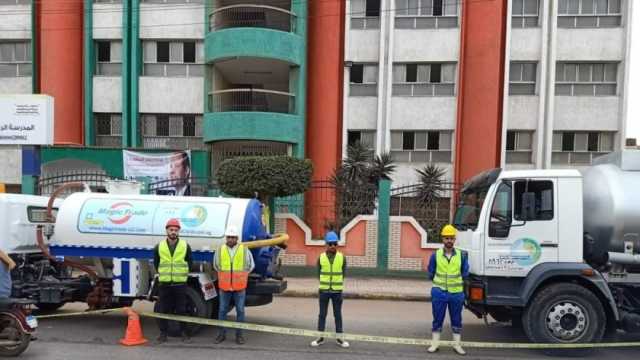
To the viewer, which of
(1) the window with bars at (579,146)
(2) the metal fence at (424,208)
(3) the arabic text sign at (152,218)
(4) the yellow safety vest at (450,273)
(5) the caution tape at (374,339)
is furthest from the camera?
(1) the window with bars at (579,146)

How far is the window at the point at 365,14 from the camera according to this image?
63.9 feet

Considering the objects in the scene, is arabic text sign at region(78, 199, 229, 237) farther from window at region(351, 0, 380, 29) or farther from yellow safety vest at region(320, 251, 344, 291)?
window at region(351, 0, 380, 29)

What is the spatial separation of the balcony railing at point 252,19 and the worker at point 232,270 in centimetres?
1394

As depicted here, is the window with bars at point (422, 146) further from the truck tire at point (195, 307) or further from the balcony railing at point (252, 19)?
the truck tire at point (195, 307)

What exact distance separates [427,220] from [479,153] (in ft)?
24.4

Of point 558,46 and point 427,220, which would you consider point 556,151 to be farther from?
point 427,220

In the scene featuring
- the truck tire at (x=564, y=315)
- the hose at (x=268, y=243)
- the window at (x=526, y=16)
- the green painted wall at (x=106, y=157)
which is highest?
the window at (x=526, y=16)

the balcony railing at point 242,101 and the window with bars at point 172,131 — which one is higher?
the balcony railing at point 242,101

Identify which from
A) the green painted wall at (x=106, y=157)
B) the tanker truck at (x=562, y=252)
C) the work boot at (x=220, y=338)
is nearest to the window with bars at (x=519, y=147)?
the green painted wall at (x=106, y=157)

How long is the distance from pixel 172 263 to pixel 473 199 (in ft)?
14.9

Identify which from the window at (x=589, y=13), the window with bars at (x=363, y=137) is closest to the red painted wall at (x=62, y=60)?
the window with bars at (x=363, y=137)

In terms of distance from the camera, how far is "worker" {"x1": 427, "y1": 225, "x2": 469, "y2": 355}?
20.4 feet

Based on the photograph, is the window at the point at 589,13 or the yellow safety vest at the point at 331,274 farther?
the window at the point at 589,13

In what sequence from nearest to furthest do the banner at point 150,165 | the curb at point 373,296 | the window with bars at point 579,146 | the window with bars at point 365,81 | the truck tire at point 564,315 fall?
the truck tire at point 564,315 → the curb at point 373,296 → the banner at point 150,165 → the window with bars at point 579,146 → the window with bars at point 365,81
